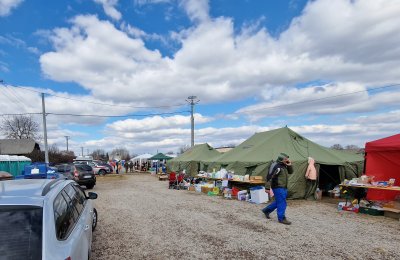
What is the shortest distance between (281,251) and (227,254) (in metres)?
1.02

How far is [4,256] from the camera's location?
259cm

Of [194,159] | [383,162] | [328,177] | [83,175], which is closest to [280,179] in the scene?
[383,162]

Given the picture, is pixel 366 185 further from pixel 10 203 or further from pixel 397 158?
pixel 10 203

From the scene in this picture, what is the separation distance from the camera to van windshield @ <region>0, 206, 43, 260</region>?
8.64ft

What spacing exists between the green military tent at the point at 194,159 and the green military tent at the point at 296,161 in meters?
7.05

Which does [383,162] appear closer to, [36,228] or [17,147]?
[36,228]

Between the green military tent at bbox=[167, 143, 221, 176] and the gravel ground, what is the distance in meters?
12.9

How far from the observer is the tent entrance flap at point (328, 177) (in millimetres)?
14352

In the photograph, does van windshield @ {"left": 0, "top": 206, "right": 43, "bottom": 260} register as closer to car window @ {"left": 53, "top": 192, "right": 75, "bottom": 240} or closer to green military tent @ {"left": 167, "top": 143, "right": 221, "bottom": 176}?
car window @ {"left": 53, "top": 192, "right": 75, "bottom": 240}

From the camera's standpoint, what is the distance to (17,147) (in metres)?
51.9

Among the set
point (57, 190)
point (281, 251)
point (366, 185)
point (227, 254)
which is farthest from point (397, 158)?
point (57, 190)

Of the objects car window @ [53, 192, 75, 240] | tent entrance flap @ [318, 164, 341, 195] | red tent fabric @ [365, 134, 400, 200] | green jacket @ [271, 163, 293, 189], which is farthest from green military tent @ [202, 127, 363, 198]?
car window @ [53, 192, 75, 240]

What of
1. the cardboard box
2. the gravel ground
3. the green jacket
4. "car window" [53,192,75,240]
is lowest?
the cardboard box

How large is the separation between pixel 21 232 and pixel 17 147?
188 ft
